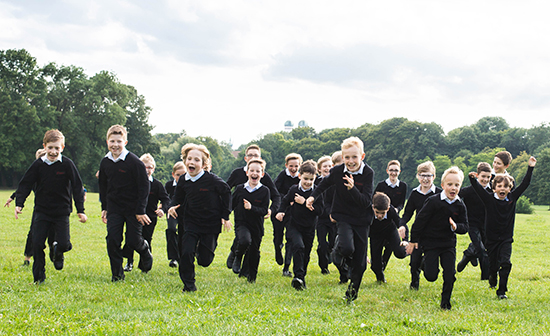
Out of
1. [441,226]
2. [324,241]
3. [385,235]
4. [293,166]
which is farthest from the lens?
[293,166]

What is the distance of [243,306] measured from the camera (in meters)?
6.31

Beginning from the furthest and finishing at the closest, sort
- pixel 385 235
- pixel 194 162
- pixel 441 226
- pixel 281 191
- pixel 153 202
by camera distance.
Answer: pixel 281 191
pixel 153 202
pixel 385 235
pixel 194 162
pixel 441 226

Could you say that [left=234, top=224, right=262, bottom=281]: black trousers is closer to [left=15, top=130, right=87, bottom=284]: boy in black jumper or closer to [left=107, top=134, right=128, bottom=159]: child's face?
[left=107, top=134, right=128, bottom=159]: child's face

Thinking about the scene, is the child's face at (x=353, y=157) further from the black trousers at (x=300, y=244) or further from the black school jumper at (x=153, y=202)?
the black school jumper at (x=153, y=202)

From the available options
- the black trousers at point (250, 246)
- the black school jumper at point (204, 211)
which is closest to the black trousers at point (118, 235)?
the black school jumper at point (204, 211)

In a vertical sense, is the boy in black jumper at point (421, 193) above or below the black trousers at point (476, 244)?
above

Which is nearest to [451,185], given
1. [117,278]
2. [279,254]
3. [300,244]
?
[300,244]

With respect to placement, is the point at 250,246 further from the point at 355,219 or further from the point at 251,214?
the point at 355,219

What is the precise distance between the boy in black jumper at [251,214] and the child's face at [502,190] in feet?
12.2

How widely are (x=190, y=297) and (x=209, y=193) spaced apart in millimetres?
1642

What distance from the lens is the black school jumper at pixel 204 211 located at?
24.7ft

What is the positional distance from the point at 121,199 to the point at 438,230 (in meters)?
4.82

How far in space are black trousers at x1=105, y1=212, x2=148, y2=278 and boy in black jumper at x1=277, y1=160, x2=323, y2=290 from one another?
2357 mm

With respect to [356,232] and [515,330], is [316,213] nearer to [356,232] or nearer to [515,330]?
[356,232]
